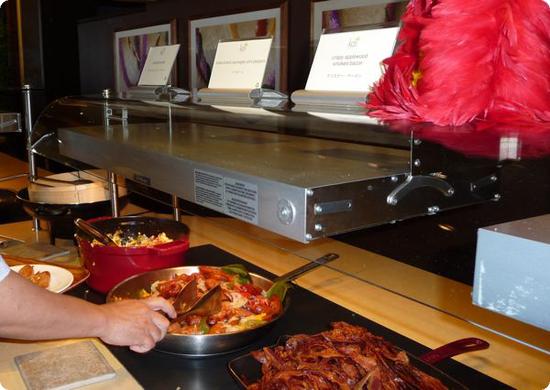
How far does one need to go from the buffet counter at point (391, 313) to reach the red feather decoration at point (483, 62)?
329mm

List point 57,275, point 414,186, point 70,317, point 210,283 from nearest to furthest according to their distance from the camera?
point 414,186 → point 70,317 → point 210,283 → point 57,275

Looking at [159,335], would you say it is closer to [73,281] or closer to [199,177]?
[199,177]

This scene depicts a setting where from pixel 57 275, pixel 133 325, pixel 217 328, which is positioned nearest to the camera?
pixel 133 325

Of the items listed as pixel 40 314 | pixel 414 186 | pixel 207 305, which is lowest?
pixel 207 305

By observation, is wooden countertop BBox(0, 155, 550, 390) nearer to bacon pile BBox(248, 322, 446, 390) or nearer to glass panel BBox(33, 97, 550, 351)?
glass panel BBox(33, 97, 550, 351)

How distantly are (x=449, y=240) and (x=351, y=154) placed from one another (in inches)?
32.5

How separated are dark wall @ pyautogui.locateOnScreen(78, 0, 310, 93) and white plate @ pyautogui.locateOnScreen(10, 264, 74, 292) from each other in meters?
1.05

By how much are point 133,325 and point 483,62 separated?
2.60ft

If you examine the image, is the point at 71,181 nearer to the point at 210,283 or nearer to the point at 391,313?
the point at 210,283

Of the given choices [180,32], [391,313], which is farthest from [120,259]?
[180,32]

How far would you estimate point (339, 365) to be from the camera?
98cm

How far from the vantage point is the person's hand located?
104cm

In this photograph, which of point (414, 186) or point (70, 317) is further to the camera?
point (70, 317)

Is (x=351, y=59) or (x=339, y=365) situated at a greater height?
(x=351, y=59)
